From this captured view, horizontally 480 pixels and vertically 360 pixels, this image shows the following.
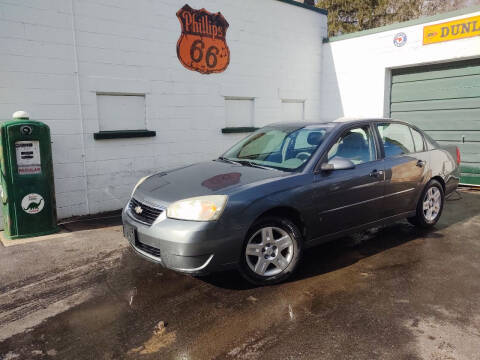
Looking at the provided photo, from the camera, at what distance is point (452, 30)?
25.2 feet

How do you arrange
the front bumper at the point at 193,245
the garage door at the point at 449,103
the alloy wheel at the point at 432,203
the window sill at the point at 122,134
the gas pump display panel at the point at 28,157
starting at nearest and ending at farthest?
the front bumper at the point at 193,245 → the gas pump display panel at the point at 28,157 → the alloy wheel at the point at 432,203 → the window sill at the point at 122,134 → the garage door at the point at 449,103

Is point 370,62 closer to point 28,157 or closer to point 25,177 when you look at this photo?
point 28,157

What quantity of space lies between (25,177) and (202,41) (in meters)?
4.24

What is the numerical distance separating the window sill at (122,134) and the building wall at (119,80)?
10 centimetres

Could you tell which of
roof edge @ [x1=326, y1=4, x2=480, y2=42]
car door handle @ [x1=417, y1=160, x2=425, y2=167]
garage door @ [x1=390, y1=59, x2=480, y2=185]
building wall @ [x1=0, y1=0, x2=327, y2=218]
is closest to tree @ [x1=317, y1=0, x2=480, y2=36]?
roof edge @ [x1=326, y1=4, x2=480, y2=42]

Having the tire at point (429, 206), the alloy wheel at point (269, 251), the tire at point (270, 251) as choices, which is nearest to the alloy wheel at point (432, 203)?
the tire at point (429, 206)

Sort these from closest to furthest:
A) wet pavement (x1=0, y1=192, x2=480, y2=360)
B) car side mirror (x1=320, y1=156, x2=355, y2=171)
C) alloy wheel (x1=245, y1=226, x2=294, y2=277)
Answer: wet pavement (x1=0, y1=192, x2=480, y2=360) → alloy wheel (x1=245, y1=226, x2=294, y2=277) → car side mirror (x1=320, y1=156, x2=355, y2=171)

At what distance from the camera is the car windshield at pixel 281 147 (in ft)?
13.1

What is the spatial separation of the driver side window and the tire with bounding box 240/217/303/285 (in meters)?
0.96

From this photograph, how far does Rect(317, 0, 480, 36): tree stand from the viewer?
21266mm

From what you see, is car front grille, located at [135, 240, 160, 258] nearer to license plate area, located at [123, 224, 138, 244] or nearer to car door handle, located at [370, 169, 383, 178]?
license plate area, located at [123, 224, 138, 244]

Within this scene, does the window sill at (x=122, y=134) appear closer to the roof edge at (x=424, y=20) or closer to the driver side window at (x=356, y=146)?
the driver side window at (x=356, y=146)

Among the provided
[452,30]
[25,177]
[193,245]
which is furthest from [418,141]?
[25,177]

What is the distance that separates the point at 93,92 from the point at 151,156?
1507 millimetres
